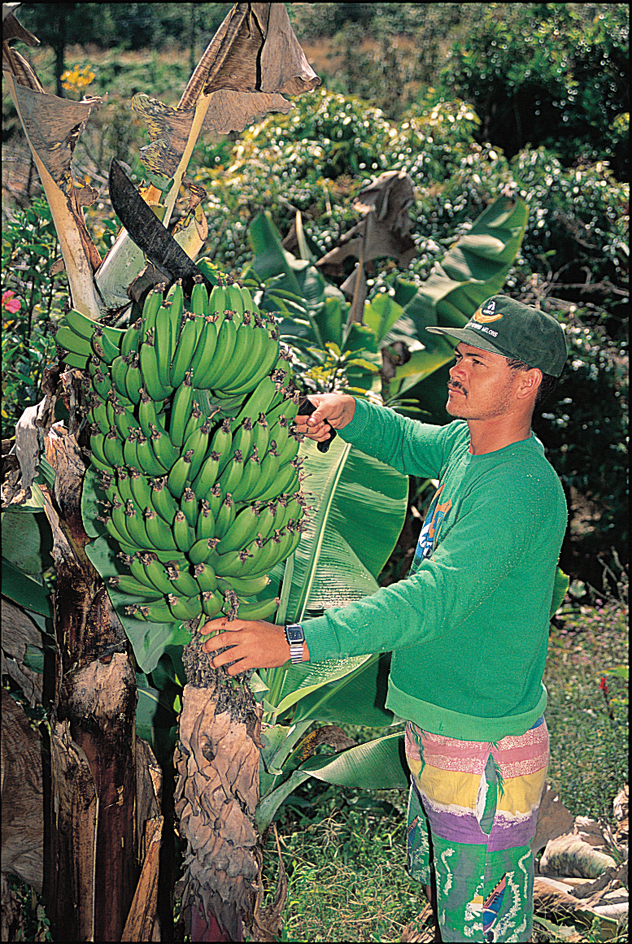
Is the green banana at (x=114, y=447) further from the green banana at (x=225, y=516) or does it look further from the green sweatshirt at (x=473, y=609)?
the green sweatshirt at (x=473, y=609)

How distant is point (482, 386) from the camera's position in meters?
1.66

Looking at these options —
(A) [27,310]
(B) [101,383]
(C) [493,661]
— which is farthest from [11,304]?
(C) [493,661]

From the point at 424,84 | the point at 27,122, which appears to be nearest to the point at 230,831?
the point at 27,122

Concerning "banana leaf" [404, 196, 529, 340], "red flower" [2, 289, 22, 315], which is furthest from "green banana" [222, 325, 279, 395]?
"banana leaf" [404, 196, 529, 340]

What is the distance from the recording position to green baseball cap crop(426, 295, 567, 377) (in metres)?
1.61

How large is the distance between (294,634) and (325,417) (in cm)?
66

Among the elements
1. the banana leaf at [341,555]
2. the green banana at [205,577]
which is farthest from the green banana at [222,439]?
the banana leaf at [341,555]

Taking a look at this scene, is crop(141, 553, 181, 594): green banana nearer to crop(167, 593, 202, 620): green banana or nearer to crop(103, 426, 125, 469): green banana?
crop(167, 593, 202, 620): green banana

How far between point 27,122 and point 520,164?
17.6 feet

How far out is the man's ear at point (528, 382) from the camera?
5.40 ft

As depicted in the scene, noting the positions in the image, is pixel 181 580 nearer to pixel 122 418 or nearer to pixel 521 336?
pixel 122 418

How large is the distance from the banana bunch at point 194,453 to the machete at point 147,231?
79 mm

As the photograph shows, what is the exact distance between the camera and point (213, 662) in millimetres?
1330

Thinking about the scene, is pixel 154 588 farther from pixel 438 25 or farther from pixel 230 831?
pixel 438 25
